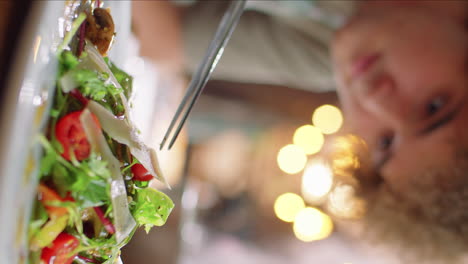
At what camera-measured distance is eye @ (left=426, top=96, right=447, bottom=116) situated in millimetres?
970

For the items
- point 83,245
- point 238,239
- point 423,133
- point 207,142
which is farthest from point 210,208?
point 83,245

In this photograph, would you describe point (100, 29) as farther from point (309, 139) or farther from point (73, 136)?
point (309, 139)

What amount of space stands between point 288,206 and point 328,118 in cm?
44

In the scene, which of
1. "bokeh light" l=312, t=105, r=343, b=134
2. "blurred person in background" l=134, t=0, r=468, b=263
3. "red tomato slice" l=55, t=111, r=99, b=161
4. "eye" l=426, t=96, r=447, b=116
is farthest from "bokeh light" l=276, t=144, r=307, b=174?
"red tomato slice" l=55, t=111, r=99, b=161

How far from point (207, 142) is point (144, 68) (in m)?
0.65

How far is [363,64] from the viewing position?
1138 mm

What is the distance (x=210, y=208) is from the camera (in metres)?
1.58

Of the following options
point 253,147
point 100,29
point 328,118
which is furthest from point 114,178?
point 253,147

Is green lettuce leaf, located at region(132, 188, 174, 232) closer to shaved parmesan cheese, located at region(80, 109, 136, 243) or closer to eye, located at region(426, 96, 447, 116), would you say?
shaved parmesan cheese, located at region(80, 109, 136, 243)

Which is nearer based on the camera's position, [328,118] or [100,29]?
[100,29]

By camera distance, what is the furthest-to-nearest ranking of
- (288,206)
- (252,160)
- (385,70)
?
(252,160) < (288,206) < (385,70)

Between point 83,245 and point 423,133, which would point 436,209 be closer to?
point 423,133

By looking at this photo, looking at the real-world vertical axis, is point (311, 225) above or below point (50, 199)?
below

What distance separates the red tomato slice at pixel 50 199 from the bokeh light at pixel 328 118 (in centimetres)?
110
